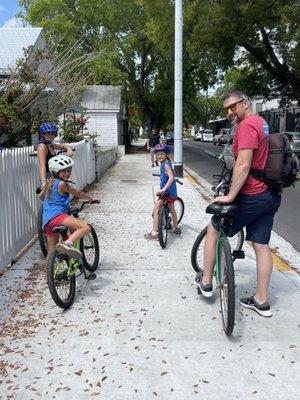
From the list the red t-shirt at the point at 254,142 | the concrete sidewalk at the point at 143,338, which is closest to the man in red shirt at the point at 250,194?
the red t-shirt at the point at 254,142

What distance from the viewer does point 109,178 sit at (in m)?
14.6

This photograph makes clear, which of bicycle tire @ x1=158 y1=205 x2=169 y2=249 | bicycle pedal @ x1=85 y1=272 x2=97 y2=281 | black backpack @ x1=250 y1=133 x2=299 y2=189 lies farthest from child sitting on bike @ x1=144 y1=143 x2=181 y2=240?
black backpack @ x1=250 y1=133 x2=299 y2=189

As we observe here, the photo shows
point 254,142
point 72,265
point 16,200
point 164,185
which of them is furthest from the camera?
point 164,185

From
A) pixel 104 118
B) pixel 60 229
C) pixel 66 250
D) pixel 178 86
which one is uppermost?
pixel 178 86

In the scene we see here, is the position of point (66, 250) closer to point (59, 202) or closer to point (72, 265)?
point (72, 265)

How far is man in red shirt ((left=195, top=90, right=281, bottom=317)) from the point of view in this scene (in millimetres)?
3643

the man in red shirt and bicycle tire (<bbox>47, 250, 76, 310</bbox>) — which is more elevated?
the man in red shirt

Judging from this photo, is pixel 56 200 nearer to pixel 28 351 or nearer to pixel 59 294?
pixel 59 294

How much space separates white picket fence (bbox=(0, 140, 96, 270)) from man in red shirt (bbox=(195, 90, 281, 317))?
2.49 meters

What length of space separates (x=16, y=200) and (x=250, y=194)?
3.13m

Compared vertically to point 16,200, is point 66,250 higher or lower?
lower

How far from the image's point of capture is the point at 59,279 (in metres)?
4.14

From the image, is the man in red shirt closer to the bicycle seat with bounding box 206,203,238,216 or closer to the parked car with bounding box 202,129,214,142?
the bicycle seat with bounding box 206,203,238,216

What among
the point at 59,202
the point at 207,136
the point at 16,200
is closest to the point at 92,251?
the point at 59,202
